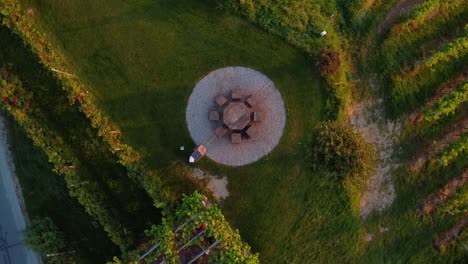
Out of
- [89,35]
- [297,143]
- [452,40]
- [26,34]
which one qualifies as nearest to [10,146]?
[26,34]

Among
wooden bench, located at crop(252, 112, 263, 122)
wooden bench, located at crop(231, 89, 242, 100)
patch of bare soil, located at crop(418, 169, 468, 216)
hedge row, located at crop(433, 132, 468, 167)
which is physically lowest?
patch of bare soil, located at crop(418, 169, 468, 216)

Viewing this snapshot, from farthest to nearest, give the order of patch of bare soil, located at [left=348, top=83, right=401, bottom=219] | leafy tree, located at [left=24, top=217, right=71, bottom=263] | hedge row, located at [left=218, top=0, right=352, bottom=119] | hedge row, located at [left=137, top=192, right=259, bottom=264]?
1. patch of bare soil, located at [left=348, top=83, right=401, bottom=219]
2. hedge row, located at [left=218, top=0, right=352, bottom=119]
3. leafy tree, located at [left=24, top=217, right=71, bottom=263]
4. hedge row, located at [left=137, top=192, right=259, bottom=264]

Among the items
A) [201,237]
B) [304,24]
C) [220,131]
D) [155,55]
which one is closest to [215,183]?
[220,131]

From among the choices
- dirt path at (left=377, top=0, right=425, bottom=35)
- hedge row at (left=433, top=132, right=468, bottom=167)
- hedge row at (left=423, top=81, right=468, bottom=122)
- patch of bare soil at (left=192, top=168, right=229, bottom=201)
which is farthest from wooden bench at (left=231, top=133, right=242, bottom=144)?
hedge row at (left=433, top=132, right=468, bottom=167)

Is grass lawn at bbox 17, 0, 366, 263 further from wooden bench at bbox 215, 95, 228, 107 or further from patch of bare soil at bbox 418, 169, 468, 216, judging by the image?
patch of bare soil at bbox 418, 169, 468, 216

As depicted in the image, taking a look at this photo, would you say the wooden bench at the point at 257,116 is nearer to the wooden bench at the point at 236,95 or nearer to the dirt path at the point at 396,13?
the wooden bench at the point at 236,95

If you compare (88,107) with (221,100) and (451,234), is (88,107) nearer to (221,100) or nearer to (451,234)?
(221,100)
